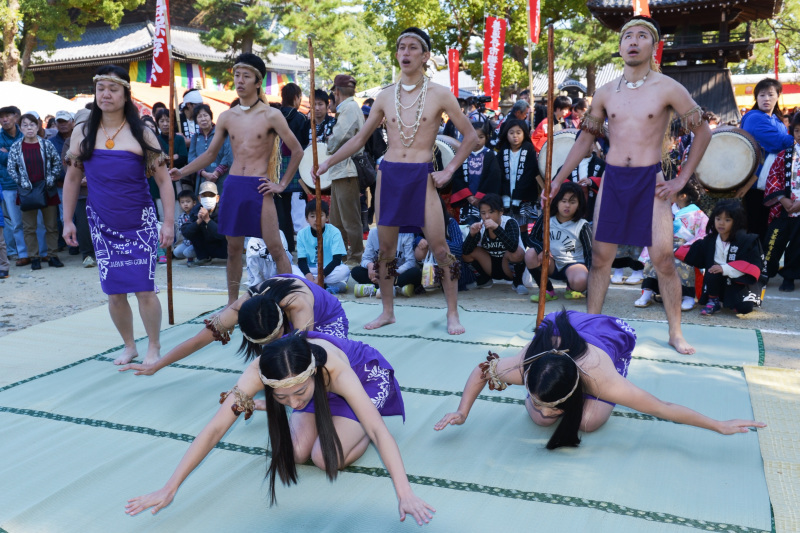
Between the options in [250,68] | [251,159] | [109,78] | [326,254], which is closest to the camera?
[109,78]

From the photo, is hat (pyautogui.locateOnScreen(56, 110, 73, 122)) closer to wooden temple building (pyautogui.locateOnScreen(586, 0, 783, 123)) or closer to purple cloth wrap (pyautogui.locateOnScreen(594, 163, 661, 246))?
purple cloth wrap (pyautogui.locateOnScreen(594, 163, 661, 246))

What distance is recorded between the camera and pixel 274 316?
244 centimetres

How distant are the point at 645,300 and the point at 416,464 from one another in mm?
2769

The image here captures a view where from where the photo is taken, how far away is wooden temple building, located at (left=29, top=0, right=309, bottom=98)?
18.3 metres

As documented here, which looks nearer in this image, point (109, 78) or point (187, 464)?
point (187, 464)

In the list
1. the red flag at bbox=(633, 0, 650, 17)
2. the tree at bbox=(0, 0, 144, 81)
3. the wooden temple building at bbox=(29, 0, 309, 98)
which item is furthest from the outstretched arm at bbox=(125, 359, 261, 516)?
the wooden temple building at bbox=(29, 0, 309, 98)

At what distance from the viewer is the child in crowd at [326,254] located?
5.38 meters

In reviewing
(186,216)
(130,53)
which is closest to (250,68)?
(186,216)

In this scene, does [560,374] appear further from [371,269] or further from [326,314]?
[371,269]

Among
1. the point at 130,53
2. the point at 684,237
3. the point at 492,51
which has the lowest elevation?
the point at 684,237

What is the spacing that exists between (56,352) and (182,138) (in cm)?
389

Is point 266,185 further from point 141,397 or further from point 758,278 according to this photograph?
point 758,278

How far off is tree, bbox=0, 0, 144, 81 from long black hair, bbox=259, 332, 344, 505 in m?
13.2

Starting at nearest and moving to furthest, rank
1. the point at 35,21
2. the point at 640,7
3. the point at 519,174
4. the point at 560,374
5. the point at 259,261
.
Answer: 1. the point at 560,374
2. the point at 259,261
3. the point at 519,174
4. the point at 640,7
5. the point at 35,21
